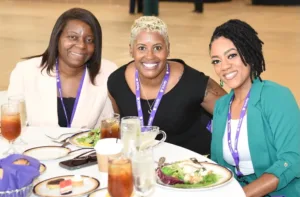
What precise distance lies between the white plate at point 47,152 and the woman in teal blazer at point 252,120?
794 mm

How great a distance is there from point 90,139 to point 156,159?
0.40m

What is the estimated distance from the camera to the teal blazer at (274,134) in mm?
2744

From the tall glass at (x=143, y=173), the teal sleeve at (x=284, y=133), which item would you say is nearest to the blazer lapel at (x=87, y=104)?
the teal sleeve at (x=284, y=133)

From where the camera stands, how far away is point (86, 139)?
9.41 feet

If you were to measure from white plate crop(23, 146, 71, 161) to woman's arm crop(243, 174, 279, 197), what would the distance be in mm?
847

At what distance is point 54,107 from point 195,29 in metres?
8.63

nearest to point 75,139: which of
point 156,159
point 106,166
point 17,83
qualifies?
point 156,159

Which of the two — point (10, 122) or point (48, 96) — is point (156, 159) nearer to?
point (10, 122)

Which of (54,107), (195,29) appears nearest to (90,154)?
(54,107)

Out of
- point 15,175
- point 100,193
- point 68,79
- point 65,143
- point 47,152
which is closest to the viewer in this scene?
point 15,175

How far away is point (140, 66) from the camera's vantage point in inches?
134

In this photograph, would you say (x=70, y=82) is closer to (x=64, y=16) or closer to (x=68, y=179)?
(x=64, y=16)

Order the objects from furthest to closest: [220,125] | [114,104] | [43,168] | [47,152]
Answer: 1. [114,104]
2. [220,125]
3. [47,152]
4. [43,168]

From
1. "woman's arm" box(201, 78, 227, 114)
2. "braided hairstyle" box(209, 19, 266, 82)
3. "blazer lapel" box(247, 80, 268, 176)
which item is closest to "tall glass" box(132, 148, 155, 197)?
"blazer lapel" box(247, 80, 268, 176)
